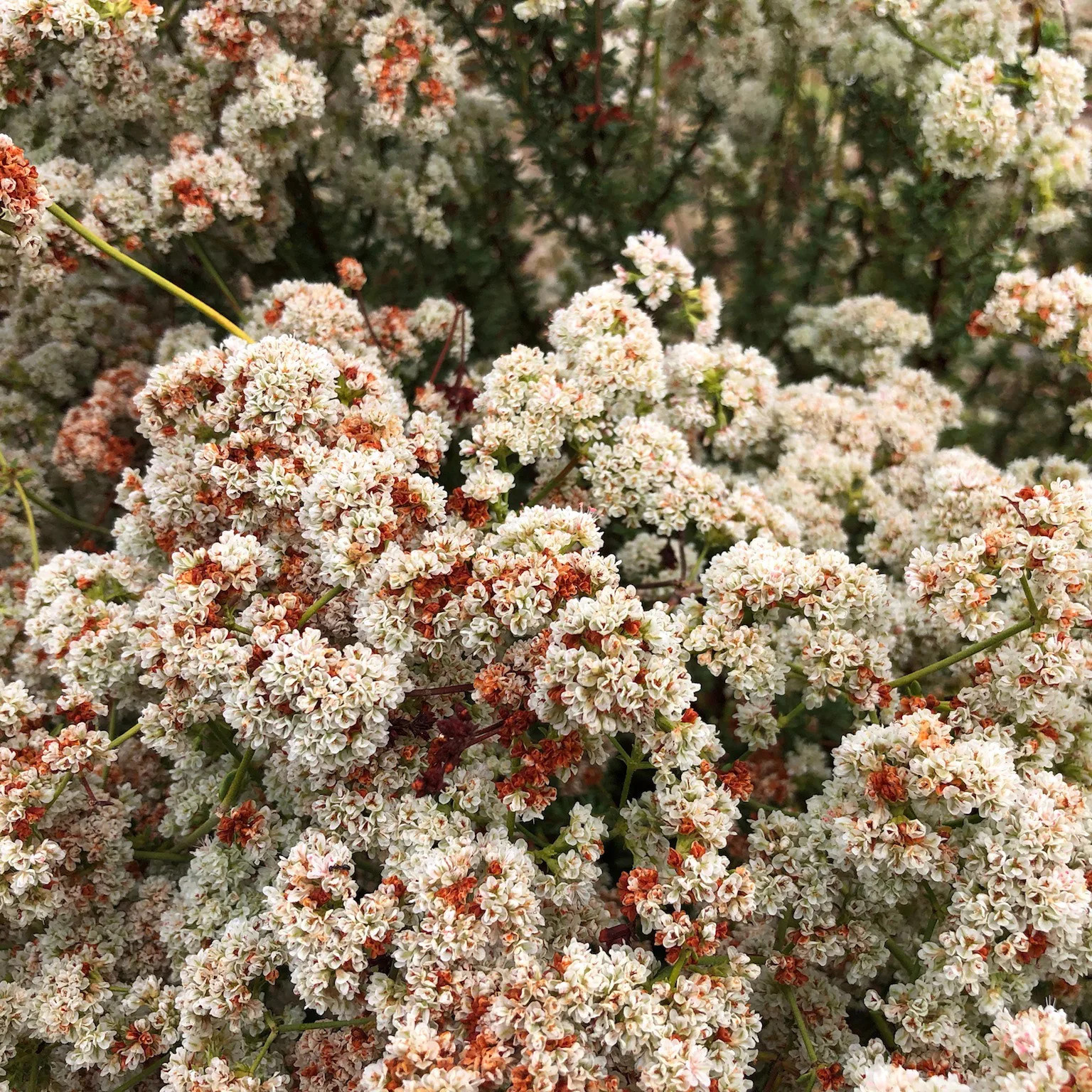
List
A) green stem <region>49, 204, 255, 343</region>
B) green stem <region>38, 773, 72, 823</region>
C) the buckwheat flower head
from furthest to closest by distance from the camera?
the buckwheat flower head → green stem <region>49, 204, 255, 343</region> → green stem <region>38, 773, 72, 823</region>

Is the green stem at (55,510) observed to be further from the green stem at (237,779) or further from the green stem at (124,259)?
the green stem at (237,779)

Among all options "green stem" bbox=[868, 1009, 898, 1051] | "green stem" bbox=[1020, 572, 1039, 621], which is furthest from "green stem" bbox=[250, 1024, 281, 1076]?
"green stem" bbox=[1020, 572, 1039, 621]

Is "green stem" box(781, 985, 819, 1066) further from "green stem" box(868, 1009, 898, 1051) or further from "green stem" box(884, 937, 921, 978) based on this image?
"green stem" box(884, 937, 921, 978)

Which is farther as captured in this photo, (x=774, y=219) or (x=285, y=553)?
(x=774, y=219)

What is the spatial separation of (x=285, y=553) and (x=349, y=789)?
683 millimetres

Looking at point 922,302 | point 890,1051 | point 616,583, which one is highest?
point 922,302

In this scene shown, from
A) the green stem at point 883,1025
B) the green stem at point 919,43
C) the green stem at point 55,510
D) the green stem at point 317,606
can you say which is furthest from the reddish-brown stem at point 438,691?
the green stem at point 919,43

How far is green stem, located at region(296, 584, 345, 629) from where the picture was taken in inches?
95.3

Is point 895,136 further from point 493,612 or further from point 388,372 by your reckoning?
point 493,612

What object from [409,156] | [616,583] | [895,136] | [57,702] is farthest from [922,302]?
[57,702]

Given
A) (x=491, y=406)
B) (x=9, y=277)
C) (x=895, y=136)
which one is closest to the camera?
(x=491, y=406)

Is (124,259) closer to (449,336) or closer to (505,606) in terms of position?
(449,336)

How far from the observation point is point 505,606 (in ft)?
7.46

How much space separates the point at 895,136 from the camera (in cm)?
407
